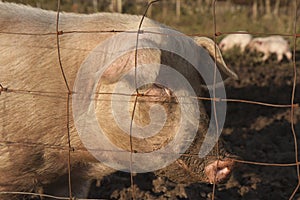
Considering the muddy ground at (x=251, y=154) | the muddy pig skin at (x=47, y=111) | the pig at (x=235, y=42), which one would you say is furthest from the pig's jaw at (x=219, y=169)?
the pig at (x=235, y=42)

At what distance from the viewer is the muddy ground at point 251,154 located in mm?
4285

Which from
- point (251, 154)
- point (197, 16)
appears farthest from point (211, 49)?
point (197, 16)

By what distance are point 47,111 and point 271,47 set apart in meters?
7.51

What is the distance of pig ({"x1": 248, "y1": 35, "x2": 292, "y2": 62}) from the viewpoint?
9.70 metres

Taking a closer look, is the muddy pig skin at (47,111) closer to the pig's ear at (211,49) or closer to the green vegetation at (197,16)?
the pig's ear at (211,49)

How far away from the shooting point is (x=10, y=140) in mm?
2939

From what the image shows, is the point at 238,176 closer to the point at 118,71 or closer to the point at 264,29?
the point at 118,71

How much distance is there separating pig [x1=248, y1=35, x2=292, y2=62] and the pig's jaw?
6952 millimetres

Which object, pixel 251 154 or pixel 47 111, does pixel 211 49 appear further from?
pixel 251 154

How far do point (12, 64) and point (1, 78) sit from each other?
3.8 inches

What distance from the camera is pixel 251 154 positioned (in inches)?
200

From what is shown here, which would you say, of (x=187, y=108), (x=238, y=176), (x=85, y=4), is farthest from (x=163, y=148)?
(x=85, y=4)

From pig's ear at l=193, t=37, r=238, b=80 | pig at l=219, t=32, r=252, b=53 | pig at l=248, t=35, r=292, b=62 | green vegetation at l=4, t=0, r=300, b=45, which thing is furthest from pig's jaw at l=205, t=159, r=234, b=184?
green vegetation at l=4, t=0, r=300, b=45

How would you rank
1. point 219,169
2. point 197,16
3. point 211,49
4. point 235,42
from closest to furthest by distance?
1. point 219,169
2. point 211,49
3. point 235,42
4. point 197,16
